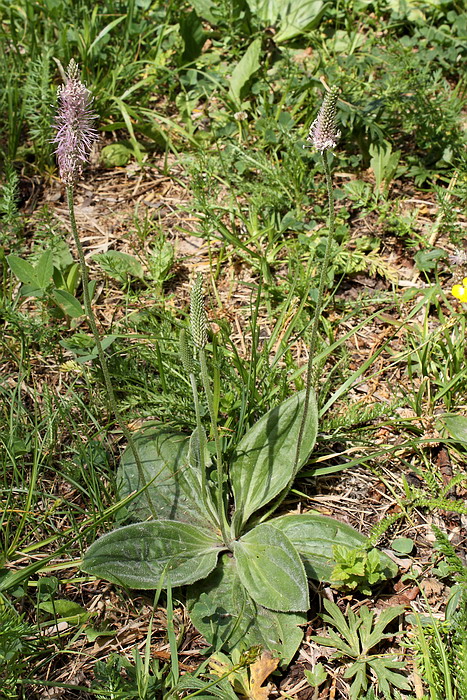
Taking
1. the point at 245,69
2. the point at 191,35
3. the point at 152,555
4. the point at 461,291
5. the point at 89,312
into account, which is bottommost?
the point at 152,555

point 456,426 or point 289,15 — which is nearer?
point 456,426

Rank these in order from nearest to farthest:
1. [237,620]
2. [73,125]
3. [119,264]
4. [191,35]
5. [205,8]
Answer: [73,125], [237,620], [119,264], [191,35], [205,8]

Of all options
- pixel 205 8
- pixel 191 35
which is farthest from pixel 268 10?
pixel 191 35

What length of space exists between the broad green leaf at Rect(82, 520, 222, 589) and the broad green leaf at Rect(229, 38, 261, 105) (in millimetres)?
2890

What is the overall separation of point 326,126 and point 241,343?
171cm

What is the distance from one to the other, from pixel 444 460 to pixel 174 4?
355cm

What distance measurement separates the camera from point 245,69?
4.25m

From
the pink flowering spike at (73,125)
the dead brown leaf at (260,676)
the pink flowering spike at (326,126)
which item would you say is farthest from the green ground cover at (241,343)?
the pink flowering spike at (73,125)

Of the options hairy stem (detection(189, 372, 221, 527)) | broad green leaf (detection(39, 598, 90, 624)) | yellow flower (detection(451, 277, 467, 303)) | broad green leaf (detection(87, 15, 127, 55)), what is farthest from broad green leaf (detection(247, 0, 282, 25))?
broad green leaf (detection(39, 598, 90, 624))

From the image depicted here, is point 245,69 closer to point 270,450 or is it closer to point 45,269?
point 45,269

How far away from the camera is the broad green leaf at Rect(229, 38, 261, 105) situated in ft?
13.9

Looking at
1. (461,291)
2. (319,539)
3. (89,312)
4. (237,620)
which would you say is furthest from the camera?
(461,291)

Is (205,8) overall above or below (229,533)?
above

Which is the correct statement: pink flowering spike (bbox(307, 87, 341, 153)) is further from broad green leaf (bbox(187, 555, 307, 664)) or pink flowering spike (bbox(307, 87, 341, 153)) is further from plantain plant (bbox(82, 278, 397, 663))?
broad green leaf (bbox(187, 555, 307, 664))
